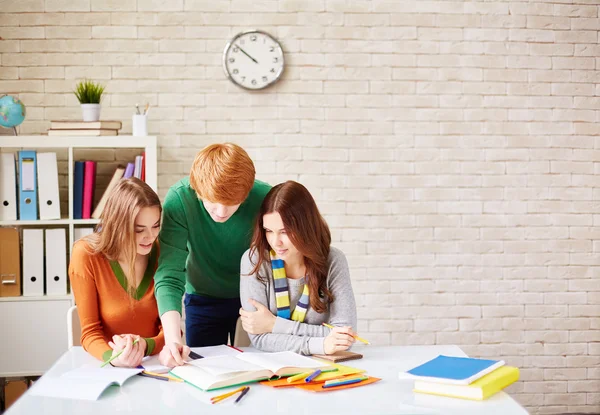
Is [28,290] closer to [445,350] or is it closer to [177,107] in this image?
[177,107]

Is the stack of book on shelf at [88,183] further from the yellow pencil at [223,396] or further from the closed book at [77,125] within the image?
the yellow pencil at [223,396]

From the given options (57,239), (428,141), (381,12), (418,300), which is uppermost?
(381,12)

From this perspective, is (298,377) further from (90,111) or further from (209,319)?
(90,111)

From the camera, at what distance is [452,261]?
141 inches

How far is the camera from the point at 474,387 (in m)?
1.59

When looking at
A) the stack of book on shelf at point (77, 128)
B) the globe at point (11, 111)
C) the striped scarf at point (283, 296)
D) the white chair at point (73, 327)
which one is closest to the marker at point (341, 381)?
the striped scarf at point (283, 296)

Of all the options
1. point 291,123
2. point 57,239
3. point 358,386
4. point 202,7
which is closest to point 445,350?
point 358,386

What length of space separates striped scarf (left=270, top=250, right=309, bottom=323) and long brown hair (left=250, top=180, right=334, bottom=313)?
2 cm

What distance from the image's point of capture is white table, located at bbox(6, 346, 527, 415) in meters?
1.51

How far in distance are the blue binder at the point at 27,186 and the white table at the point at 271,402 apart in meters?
1.61

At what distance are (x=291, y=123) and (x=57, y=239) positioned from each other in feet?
4.26

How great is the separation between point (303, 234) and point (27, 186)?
5.54 ft

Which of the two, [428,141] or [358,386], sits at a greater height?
[428,141]

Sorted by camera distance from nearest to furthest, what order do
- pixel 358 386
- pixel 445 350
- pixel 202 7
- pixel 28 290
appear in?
pixel 358 386 < pixel 445 350 < pixel 28 290 < pixel 202 7
